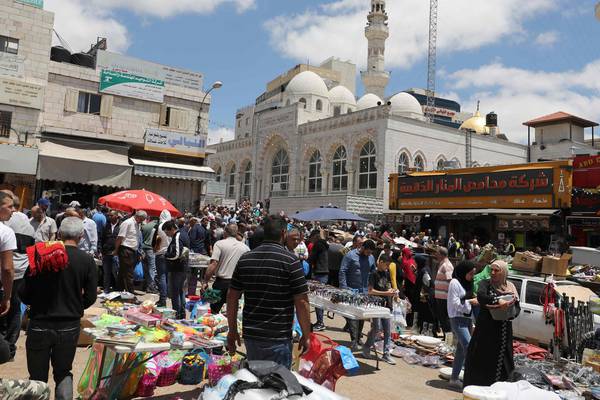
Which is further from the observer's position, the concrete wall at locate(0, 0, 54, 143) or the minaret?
the minaret

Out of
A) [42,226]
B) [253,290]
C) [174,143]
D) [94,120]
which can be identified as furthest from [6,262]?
[174,143]

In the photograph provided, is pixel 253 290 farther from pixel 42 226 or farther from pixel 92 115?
pixel 92 115

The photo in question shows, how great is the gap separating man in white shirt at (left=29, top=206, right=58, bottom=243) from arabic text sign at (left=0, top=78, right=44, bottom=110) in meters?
11.3

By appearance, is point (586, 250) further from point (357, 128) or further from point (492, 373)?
point (357, 128)

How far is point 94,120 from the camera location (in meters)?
17.8

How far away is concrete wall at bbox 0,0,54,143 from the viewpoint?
15.7 metres

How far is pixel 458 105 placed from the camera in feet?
276

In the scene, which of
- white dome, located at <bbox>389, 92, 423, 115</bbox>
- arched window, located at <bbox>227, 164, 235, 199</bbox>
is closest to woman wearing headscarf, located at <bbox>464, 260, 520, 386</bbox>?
white dome, located at <bbox>389, 92, 423, 115</bbox>

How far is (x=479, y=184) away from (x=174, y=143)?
592 inches

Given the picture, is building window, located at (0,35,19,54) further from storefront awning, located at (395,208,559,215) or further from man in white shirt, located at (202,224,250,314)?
storefront awning, located at (395,208,559,215)

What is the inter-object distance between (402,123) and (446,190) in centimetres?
1076

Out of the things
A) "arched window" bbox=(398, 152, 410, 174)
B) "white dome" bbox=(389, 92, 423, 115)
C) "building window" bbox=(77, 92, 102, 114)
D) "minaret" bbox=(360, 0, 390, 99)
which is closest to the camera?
"building window" bbox=(77, 92, 102, 114)

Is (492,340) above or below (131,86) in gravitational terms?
below

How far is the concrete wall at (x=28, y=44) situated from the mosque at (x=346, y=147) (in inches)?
451
